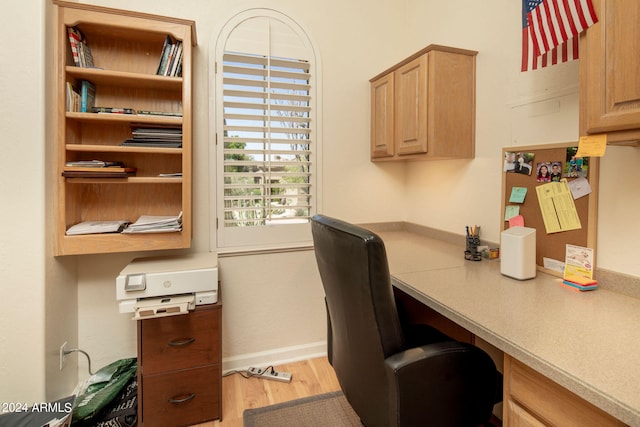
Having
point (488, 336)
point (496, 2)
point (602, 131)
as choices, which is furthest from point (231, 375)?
point (496, 2)

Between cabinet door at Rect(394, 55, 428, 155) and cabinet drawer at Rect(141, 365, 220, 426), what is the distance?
68.2 inches

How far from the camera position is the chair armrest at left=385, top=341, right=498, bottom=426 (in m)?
1.01

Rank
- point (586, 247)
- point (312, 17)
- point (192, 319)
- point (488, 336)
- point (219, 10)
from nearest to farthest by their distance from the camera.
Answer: point (488, 336) → point (586, 247) → point (192, 319) → point (219, 10) → point (312, 17)

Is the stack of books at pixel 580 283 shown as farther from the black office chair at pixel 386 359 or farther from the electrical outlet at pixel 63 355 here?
the electrical outlet at pixel 63 355

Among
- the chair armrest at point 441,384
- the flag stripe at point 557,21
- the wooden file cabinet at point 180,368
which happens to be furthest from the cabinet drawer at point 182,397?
the flag stripe at point 557,21

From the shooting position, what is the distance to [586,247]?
1386mm

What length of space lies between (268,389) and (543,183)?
1927 millimetres

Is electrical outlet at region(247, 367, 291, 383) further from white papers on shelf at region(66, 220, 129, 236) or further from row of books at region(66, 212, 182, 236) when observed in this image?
white papers on shelf at region(66, 220, 129, 236)

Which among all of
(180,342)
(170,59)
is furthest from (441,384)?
(170,59)

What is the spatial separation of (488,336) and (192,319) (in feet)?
4.66

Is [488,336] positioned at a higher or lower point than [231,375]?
higher

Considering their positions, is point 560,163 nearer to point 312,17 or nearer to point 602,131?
point 602,131

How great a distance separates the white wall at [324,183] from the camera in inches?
60.7

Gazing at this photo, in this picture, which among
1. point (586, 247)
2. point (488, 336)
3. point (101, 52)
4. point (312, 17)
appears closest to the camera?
point (488, 336)
